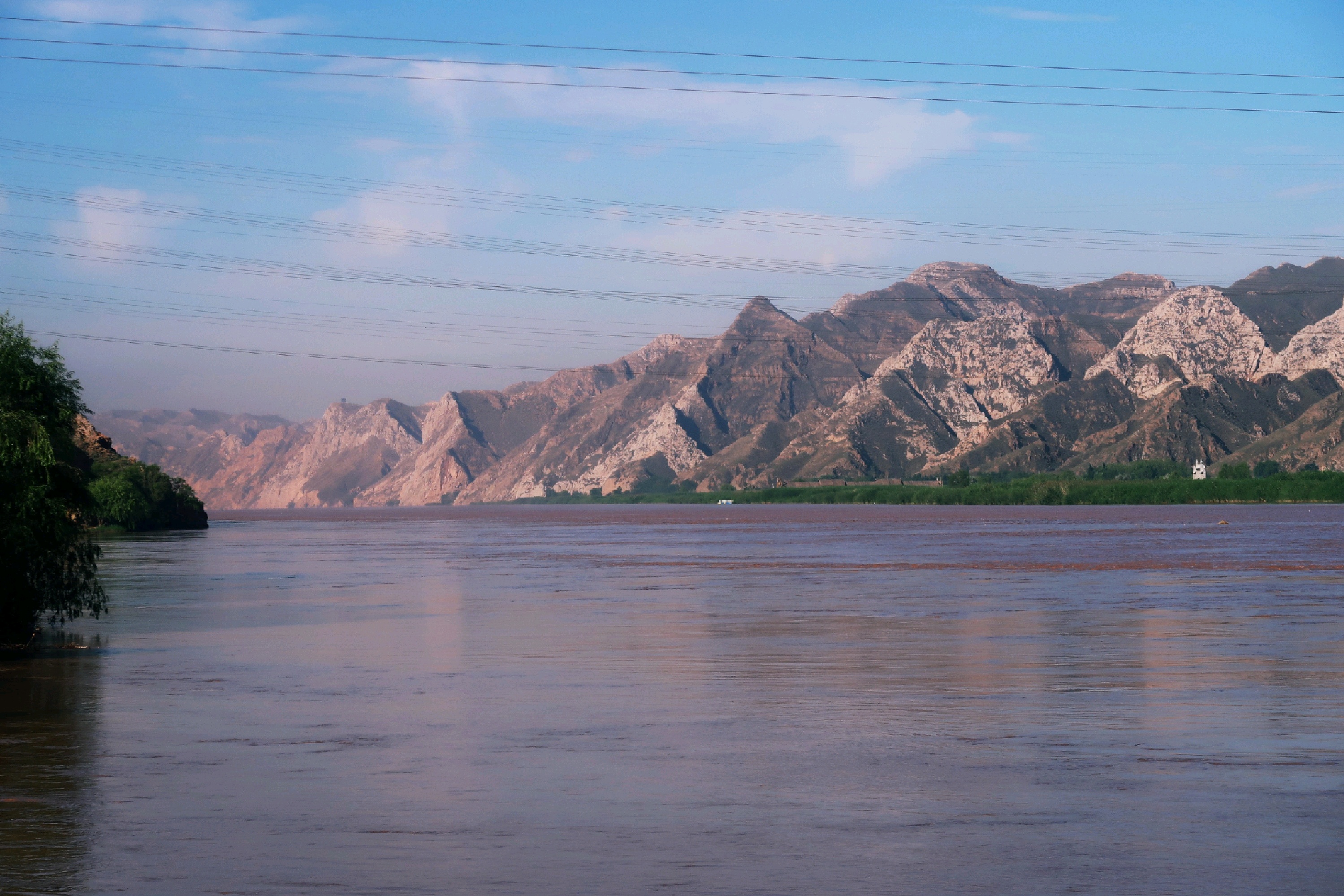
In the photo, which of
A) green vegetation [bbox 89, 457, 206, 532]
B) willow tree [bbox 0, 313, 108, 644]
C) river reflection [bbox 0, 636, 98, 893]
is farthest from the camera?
green vegetation [bbox 89, 457, 206, 532]

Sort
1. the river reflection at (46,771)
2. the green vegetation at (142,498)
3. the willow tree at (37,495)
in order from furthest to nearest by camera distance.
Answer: the green vegetation at (142,498) < the willow tree at (37,495) < the river reflection at (46,771)

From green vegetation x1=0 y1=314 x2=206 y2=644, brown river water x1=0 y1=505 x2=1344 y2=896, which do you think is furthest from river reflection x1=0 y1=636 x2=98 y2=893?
green vegetation x1=0 y1=314 x2=206 y2=644

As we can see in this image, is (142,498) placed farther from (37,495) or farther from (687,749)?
(687,749)

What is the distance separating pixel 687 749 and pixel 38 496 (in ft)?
63.7

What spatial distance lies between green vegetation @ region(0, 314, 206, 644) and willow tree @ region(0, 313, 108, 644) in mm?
21

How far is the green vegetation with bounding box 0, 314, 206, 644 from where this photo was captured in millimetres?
29766

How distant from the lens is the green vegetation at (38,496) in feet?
97.7

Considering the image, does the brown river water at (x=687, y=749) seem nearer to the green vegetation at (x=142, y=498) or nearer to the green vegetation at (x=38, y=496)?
the green vegetation at (x=38, y=496)

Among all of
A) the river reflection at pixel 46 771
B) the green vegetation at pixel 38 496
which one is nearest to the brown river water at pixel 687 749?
the river reflection at pixel 46 771

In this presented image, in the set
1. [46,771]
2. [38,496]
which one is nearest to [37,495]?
[38,496]

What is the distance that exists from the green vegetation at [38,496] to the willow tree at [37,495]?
0.02 meters

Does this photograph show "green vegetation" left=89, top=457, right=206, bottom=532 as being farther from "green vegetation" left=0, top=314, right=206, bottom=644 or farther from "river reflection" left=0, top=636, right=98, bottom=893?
"river reflection" left=0, top=636, right=98, bottom=893

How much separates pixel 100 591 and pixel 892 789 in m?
24.5

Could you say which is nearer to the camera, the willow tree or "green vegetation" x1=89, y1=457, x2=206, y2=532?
the willow tree
